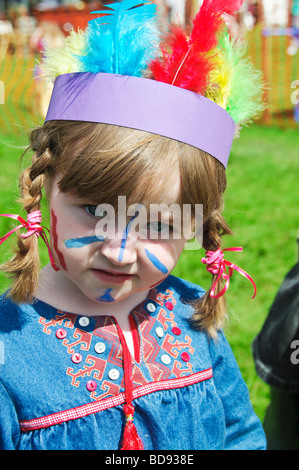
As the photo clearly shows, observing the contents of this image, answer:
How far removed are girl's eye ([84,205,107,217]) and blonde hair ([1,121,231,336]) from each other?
0.03 metres

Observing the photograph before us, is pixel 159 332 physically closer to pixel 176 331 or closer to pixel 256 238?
pixel 176 331

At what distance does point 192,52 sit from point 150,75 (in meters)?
0.13

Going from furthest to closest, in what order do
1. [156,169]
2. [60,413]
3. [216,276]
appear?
[216,276]
[60,413]
[156,169]

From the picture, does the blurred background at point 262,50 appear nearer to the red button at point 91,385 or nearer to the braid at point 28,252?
the braid at point 28,252

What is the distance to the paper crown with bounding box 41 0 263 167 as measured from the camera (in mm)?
1355

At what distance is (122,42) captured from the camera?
1.38 m

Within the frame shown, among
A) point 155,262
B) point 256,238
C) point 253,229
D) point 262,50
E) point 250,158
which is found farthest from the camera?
point 262,50

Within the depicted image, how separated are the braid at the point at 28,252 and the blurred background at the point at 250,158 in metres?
0.12

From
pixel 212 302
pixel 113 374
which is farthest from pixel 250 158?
pixel 113 374

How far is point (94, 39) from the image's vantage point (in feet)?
4.61
